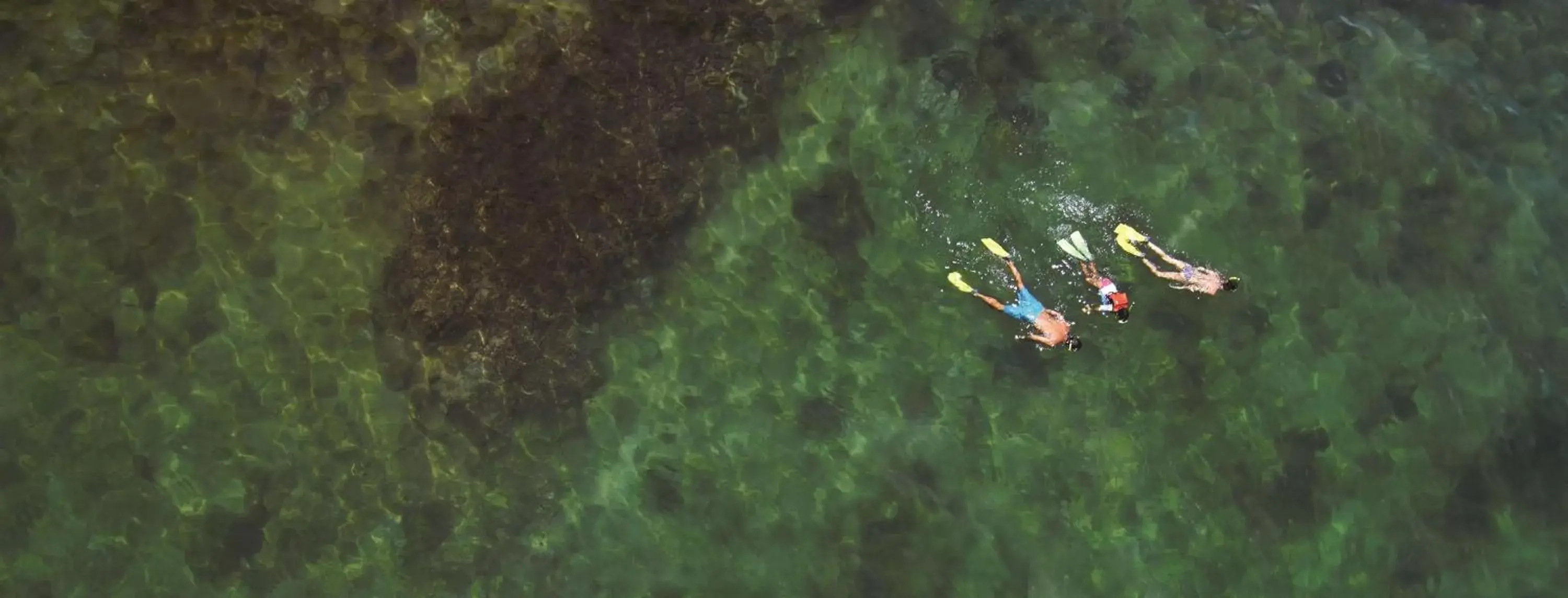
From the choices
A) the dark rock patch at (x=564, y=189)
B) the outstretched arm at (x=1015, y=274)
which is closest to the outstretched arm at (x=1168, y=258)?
the outstretched arm at (x=1015, y=274)

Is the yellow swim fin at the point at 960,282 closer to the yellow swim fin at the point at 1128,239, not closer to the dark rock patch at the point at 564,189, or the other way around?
the yellow swim fin at the point at 1128,239

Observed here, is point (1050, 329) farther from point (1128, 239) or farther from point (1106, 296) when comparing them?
point (1128, 239)

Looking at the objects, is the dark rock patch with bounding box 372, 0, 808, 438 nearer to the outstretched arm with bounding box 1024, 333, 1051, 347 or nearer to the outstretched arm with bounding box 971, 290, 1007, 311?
the outstretched arm with bounding box 971, 290, 1007, 311

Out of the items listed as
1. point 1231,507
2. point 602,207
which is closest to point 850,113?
point 602,207

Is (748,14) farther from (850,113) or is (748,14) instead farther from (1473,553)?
(1473,553)

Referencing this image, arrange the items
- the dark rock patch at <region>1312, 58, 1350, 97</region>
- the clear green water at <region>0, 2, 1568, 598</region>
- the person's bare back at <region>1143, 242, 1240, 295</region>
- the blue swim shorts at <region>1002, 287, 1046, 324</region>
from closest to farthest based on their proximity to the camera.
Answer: the clear green water at <region>0, 2, 1568, 598</region> → the blue swim shorts at <region>1002, 287, 1046, 324</region> → the person's bare back at <region>1143, 242, 1240, 295</region> → the dark rock patch at <region>1312, 58, 1350, 97</region>

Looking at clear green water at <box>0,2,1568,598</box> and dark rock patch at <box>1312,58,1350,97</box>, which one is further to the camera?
dark rock patch at <box>1312,58,1350,97</box>

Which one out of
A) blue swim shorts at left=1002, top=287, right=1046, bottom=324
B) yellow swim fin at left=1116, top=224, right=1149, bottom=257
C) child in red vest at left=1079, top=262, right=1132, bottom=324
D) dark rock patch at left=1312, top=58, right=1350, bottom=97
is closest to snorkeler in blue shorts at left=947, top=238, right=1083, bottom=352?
blue swim shorts at left=1002, top=287, right=1046, bottom=324
